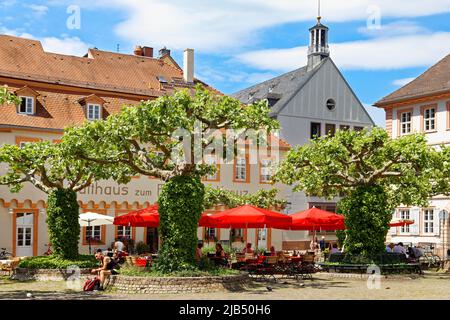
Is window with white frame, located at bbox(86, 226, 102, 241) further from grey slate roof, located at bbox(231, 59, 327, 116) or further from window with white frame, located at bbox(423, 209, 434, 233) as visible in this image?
window with white frame, located at bbox(423, 209, 434, 233)

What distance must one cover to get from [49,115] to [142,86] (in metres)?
7.71

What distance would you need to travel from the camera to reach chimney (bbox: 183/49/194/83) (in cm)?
4681

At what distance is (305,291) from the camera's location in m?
21.0

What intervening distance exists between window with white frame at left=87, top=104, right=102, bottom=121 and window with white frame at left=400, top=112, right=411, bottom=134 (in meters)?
19.0

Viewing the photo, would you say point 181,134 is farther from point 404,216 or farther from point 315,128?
point 315,128

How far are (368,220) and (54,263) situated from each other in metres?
11.0

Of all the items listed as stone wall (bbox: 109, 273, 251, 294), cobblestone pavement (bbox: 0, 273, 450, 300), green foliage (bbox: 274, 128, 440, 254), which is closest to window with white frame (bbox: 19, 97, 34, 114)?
cobblestone pavement (bbox: 0, 273, 450, 300)

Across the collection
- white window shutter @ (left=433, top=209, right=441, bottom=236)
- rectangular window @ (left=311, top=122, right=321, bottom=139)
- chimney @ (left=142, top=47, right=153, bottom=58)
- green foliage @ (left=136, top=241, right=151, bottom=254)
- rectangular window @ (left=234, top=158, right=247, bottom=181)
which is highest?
chimney @ (left=142, top=47, right=153, bottom=58)

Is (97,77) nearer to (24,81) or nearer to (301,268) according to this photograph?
(24,81)

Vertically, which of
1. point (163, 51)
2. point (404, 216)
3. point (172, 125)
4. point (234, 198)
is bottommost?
point (404, 216)

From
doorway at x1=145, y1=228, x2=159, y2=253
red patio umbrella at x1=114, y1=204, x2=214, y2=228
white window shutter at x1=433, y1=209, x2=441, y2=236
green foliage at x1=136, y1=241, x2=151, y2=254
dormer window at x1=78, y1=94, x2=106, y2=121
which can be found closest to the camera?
red patio umbrella at x1=114, y1=204, x2=214, y2=228

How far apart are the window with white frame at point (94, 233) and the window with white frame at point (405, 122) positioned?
65.9 feet

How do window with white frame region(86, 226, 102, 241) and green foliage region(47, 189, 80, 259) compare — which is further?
window with white frame region(86, 226, 102, 241)

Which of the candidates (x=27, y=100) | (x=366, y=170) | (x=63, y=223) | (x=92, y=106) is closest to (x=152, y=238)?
(x=92, y=106)
